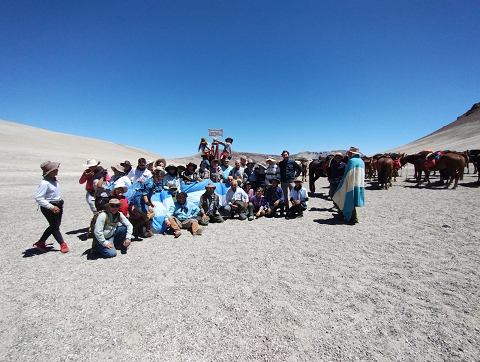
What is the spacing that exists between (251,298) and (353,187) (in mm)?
4202

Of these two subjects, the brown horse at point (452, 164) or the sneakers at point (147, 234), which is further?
the brown horse at point (452, 164)

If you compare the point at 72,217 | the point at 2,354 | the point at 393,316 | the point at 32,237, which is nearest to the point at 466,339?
the point at 393,316

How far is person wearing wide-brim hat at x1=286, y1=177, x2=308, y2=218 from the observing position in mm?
6520

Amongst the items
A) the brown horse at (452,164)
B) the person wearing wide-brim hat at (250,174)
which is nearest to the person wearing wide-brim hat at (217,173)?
the person wearing wide-brim hat at (250,174)

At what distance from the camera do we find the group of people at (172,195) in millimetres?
4008

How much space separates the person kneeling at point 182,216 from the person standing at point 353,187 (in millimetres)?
3826

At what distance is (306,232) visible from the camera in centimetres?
530

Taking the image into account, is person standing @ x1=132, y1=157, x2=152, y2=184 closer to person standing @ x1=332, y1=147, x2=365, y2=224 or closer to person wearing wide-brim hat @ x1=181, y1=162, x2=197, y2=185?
person wearing wide-brim hat @ x1=181, y1=162, x2=197, y2=185

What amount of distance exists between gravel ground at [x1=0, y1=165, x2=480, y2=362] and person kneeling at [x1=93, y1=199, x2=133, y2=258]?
0.26 meters

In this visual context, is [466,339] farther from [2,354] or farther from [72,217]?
[72,217]

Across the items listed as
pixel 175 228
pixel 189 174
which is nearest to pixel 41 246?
pixel 175 228

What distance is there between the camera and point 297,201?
6.43 m

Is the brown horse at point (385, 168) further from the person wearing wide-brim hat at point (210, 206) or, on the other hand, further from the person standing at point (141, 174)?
the person standing at point (141, 174)

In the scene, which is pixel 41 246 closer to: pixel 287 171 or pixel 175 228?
pixel 175 228
